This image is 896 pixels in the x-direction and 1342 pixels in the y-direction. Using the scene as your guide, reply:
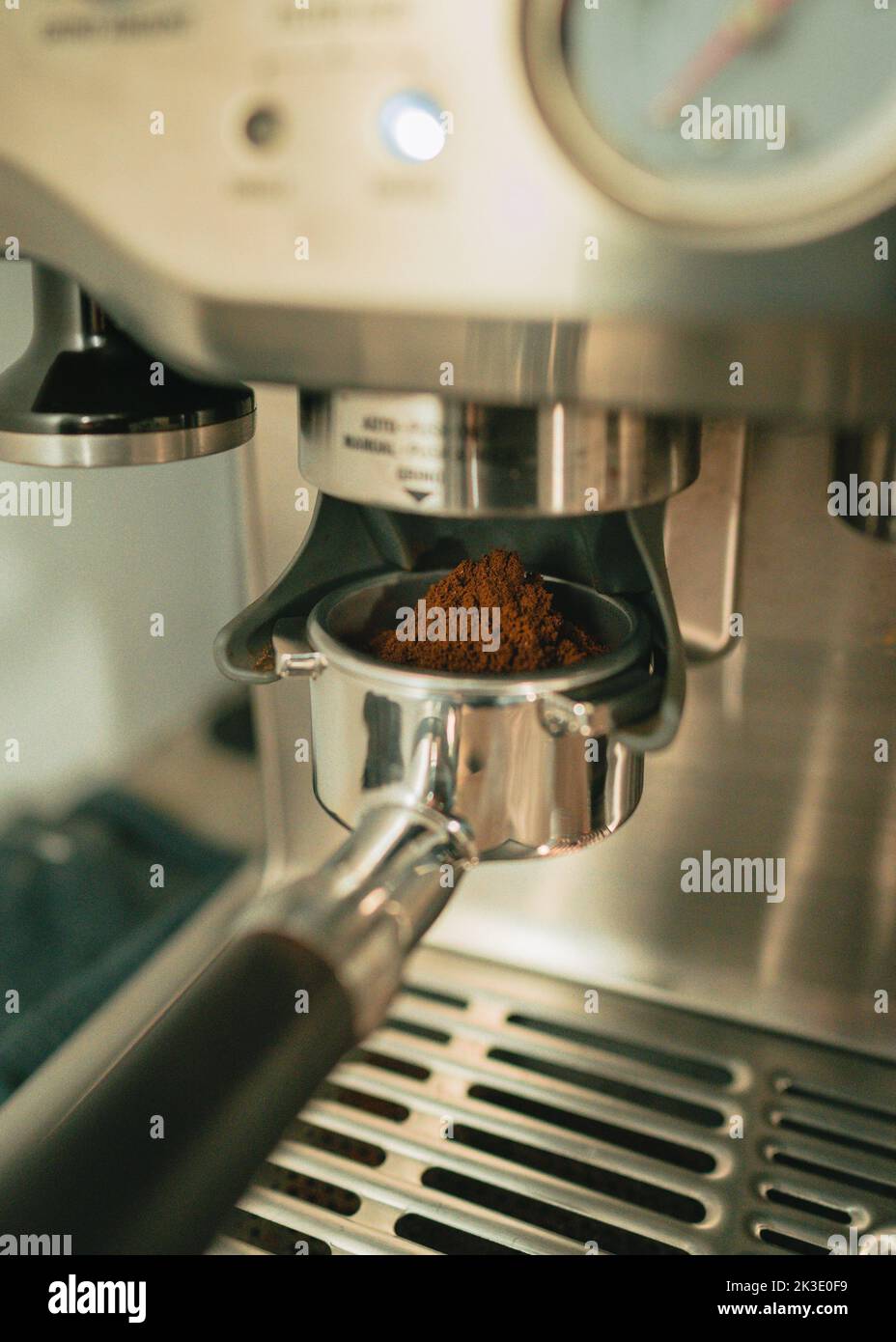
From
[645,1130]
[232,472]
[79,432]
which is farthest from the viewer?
[232,472]

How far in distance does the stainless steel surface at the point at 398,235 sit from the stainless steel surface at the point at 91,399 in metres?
0.06

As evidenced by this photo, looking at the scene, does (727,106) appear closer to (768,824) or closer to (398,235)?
(398,235)

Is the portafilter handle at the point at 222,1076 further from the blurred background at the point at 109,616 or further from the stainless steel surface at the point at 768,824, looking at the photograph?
the blurred background at the point at 109,616

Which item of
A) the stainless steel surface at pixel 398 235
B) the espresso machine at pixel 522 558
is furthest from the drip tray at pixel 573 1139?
the stainless steel surface at pixel 398 235

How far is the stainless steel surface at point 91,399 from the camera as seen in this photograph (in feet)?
0.95

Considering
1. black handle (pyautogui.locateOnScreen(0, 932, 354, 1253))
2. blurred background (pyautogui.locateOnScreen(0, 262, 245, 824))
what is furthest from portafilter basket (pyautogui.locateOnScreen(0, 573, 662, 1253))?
blurred background (pyautogui.locateOnScreen(0, 262, 245, 824))

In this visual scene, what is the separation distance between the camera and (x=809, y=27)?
186 mm

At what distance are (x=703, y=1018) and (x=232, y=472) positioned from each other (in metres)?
0.30

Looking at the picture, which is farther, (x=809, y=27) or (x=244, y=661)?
(x=244, y=661)

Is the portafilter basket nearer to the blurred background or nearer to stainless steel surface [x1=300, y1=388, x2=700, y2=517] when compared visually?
stainless steel surface [x1=300, y1=388, x2=700, y2=517]

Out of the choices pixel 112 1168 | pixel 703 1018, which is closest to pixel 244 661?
pixel 112 1168
